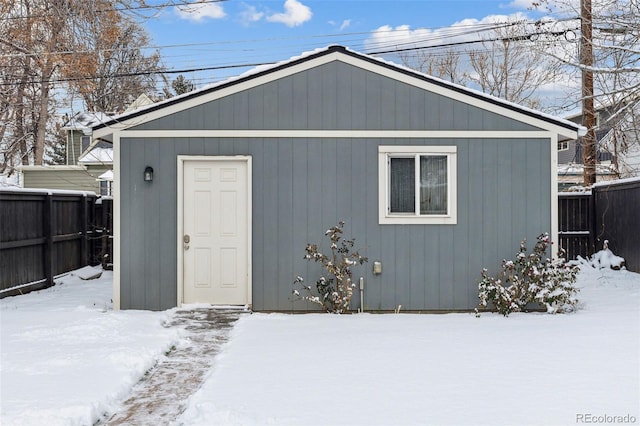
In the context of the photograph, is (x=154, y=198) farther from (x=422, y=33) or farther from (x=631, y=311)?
(x=422, y=33)

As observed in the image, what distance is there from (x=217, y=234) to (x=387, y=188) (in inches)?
99.8

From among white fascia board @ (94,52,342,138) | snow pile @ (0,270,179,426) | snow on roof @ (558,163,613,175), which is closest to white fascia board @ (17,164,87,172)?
snow pile @ (0,270,179,426)

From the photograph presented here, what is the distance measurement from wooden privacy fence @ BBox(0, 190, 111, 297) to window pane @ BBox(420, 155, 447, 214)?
6.46 metres

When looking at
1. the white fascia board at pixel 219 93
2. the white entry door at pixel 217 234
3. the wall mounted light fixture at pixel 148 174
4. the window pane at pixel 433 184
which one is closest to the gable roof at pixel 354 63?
the white fascia board at pixel 219 93

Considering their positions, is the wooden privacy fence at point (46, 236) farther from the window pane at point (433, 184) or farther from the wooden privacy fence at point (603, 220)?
the wooden privacy fence at point (603, 220)

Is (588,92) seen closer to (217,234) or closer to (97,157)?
(217,234)

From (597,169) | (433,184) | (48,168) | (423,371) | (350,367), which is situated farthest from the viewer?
(48,168)

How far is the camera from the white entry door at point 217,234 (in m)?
8.48

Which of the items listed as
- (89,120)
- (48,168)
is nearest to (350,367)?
(89,120)

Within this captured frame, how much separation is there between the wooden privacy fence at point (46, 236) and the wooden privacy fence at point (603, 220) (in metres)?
10.1

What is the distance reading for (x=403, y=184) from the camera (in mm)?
8492

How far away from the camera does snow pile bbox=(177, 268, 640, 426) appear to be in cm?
419

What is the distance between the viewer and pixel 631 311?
319 inches

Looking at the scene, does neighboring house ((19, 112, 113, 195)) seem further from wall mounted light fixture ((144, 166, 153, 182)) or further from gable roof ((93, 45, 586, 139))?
gable roof ((93, 45, 586, 139))
